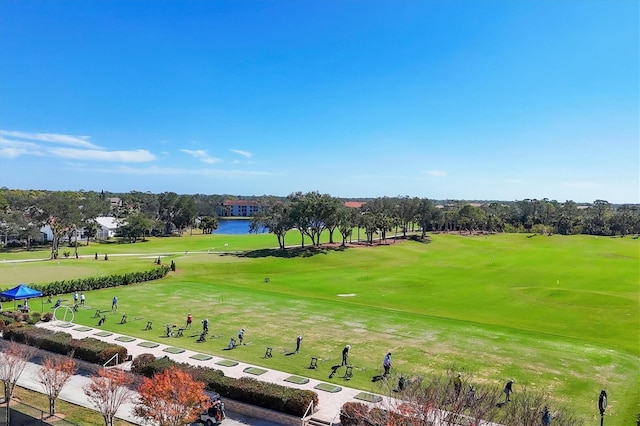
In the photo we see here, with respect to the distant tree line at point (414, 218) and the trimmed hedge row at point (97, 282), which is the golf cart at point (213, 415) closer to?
the trimmed hedge row at point (97, 282)

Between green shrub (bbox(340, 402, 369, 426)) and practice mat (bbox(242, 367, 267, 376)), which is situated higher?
green shrub (bbox(340, 402, 369, 426))

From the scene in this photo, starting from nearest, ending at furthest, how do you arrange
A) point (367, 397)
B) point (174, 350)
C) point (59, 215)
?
point (367, 397) → point (174, 350) → point (59, 215)

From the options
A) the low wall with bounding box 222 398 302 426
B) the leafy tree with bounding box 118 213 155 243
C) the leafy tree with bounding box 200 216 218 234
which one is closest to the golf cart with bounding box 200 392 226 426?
the low wall with bounding box 222 398 302 426

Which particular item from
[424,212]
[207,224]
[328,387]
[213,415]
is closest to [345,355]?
[328,387]

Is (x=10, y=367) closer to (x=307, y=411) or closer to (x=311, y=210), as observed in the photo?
(x=307, y=411)

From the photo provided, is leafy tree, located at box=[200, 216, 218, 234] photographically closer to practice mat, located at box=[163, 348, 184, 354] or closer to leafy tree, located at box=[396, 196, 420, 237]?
leafy tree, located at box=[396, 196, 420, 237]

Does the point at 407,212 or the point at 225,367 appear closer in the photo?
the point at 225,367
